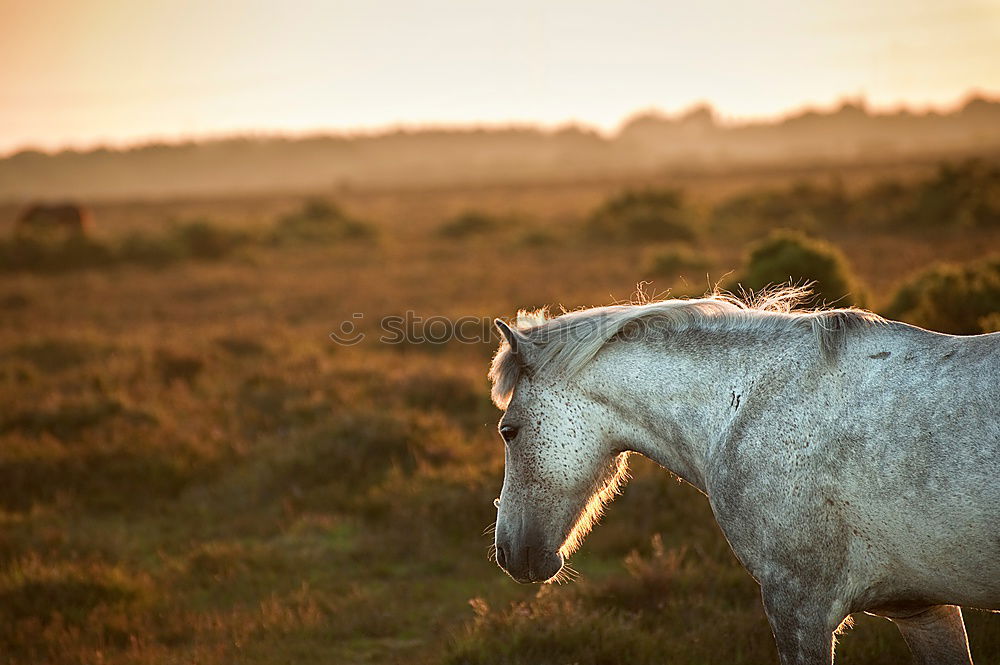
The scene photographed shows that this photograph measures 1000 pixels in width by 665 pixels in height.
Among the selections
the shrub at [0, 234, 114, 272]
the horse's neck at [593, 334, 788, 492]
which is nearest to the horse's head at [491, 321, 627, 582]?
the horse's neck at [593, 334, 788, 492]

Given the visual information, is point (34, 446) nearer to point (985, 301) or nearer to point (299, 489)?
point (299, 489)

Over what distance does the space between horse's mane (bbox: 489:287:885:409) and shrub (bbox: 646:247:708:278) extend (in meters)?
16.0

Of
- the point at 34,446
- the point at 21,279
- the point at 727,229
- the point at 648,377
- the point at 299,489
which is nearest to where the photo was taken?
the point at 648,377

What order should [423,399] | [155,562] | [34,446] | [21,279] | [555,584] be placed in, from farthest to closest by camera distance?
[21,279] → [423,399] → [34,446] → [155,562] → [555,584]

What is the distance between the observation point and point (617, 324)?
3395 mm

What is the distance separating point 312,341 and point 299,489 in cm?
662

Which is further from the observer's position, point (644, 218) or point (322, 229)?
point (322, 229)

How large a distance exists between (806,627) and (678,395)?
0.96 metres

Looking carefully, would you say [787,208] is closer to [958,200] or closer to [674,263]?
[958,200]

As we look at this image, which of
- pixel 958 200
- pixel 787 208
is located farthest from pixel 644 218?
pixel 958 200

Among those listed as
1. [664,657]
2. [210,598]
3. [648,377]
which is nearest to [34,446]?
[210,598]

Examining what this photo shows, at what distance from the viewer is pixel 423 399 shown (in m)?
10.1

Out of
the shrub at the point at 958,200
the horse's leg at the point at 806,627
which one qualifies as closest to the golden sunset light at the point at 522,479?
the horse's leg at the point at 806,627

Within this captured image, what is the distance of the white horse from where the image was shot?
9.39 ft
